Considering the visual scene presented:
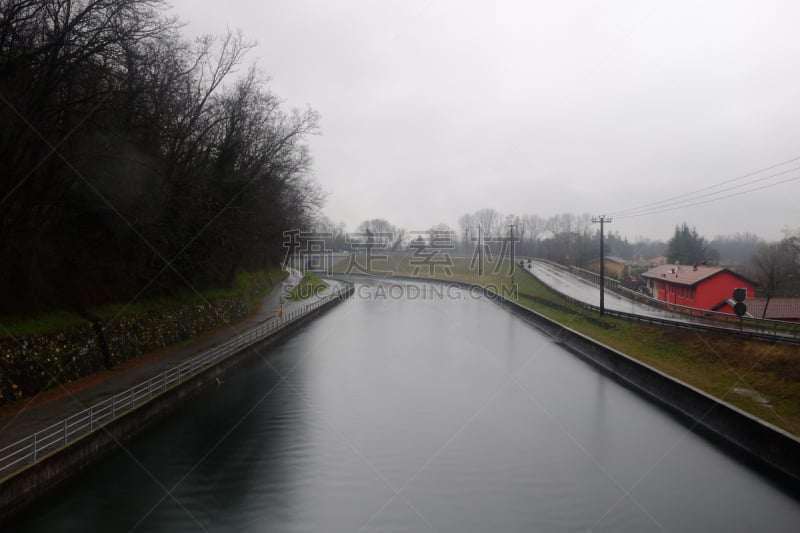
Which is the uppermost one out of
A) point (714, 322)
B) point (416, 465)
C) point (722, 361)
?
point (714, 322)

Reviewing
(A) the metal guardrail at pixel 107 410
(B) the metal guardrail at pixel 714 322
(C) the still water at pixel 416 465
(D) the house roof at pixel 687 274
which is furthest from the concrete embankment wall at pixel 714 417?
(D) the house roof at pixel 687 274

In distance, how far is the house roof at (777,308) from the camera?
30594 millimetres

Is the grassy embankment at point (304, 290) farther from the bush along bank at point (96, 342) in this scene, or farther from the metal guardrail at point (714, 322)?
the metal guardrail at point (714, 322)

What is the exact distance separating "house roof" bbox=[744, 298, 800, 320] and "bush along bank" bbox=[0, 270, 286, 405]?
1192 inches

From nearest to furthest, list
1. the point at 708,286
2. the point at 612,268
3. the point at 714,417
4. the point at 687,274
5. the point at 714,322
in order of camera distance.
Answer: the point at 714,417 < the point at 714,322 < the point at 708,286 < the point at 687,274 < the point at 612,268

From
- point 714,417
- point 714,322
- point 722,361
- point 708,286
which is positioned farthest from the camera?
point 708,286

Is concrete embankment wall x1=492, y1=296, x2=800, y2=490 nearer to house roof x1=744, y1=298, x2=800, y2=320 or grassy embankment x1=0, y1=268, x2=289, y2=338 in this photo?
house roof x1=744, y1=298, x2=800, y2=320

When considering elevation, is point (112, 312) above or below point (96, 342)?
above

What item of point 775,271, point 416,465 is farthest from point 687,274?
point 416,465

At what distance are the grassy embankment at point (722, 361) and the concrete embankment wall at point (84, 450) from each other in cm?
1507

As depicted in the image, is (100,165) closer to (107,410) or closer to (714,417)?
(107,410)

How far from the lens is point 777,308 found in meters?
31.3

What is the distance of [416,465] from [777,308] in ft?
95.6

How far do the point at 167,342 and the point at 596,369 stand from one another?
17253 mm
